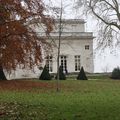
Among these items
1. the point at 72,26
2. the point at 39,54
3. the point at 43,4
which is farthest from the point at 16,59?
the point at 72,26

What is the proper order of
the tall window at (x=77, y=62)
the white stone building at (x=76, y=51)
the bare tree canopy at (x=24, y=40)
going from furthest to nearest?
the tall window at (x=77, y=62) → the white stone building at (x=76, y=51) → the bare tree canopy at (x=24, y=40)

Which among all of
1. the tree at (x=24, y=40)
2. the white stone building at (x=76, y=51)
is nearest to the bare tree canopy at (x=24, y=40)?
the tree at (x=24, y=40)

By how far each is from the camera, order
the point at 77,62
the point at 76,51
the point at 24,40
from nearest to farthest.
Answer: the point at 24,40, the point at 77,62, the point at 76,51

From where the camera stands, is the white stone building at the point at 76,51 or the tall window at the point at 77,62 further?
the tall window at the point at 77,62

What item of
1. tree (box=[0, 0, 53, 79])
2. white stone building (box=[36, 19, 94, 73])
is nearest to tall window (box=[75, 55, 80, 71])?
white stone building (box=[36, 19, 94, 73])

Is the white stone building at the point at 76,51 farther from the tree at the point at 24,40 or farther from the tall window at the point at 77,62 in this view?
the tree at the point at 24,40

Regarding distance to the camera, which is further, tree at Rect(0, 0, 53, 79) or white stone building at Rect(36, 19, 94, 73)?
white stone building at Rect(36, 19, 94, 73)

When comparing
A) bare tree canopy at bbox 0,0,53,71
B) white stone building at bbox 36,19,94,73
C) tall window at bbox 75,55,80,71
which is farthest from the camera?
tall window at bbox 75,55,80,71

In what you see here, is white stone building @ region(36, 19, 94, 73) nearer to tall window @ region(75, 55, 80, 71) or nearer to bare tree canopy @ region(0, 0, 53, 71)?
tall window @ region(75, 55, 80, 71)

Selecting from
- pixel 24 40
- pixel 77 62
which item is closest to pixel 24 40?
pixel 24 40

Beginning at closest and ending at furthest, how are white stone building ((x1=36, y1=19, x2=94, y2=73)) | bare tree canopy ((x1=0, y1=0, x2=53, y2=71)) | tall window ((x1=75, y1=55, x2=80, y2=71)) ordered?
bare tree canopy ((x1=0, y1=0, x2=53, y2=71)), white stone building ((x1=36, y1=19, x2=94, y2=73)), tall window ((x1=75, y1=55, x2=80, y2=71))

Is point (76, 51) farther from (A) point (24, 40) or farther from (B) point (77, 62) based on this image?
(A) point (24, 40)

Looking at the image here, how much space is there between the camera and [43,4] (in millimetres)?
29812

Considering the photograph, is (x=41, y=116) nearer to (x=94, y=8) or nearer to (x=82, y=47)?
(x=94, y=8)
